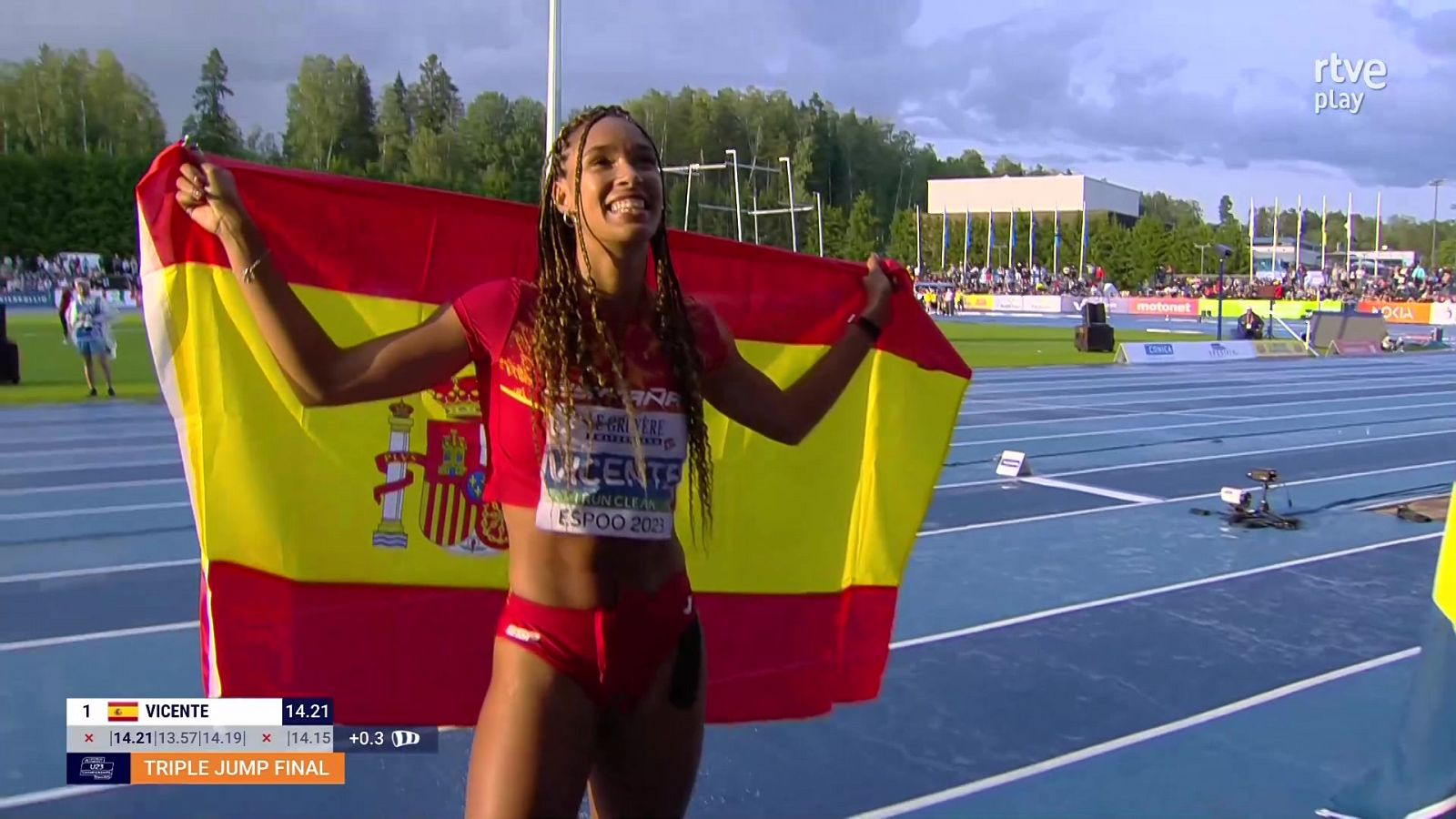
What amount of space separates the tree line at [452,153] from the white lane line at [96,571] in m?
49.7

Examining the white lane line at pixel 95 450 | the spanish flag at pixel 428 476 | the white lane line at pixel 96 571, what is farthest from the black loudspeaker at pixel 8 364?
the spanish flag at pixel 428 476

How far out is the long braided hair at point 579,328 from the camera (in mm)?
2207

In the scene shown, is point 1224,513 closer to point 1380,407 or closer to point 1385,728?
point 1385,728

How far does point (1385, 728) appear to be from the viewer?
5.02m

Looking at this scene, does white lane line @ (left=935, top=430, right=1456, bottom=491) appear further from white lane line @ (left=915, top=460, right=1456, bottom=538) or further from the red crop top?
the red crop top

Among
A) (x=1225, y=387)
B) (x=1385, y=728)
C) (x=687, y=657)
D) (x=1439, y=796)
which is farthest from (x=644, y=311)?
(x=1225, y=387)

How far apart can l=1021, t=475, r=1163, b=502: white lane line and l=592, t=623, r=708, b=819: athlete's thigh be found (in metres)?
8.76

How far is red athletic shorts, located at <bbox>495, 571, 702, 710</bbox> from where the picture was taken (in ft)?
7.16

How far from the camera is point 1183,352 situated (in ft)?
92.1

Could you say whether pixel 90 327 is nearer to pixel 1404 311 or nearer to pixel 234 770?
pixel 234 770

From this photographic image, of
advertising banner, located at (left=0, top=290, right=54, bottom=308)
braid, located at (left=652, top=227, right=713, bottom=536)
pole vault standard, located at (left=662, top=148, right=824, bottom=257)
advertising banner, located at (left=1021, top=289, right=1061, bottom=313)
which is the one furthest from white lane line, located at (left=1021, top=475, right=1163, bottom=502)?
advertising banner, located at (left=1021, top=289, right=1061, bottom=313)

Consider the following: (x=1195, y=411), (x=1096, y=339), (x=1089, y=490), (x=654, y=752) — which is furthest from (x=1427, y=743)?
(x=1096, y=339)

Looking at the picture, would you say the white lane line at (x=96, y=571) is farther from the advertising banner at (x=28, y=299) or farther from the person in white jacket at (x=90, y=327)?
the advertising banner at (x=28, y=299)
